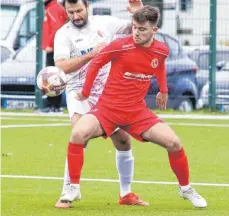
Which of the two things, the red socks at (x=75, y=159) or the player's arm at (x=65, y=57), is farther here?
the player's arm at (x=65, y=57)

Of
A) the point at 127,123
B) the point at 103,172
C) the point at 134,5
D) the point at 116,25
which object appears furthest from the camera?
the point at 103,172

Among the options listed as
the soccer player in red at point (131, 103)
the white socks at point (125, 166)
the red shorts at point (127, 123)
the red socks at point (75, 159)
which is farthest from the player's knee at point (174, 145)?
the red socks at point (75, 159)

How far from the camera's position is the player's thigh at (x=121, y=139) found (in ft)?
35.0

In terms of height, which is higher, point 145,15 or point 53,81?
point 145,15

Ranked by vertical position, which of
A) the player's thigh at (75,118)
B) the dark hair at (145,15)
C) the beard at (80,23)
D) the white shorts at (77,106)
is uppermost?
the dark hair at (145,15)

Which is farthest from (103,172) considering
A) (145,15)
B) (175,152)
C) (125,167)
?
(145,15)

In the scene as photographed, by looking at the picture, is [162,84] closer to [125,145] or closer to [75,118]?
[125,145]

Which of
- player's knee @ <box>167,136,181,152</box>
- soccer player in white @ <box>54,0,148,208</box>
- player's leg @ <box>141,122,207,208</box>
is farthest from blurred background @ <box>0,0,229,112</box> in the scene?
player's knee @ <box>167,136,181,152</box>

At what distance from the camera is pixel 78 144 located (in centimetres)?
1023

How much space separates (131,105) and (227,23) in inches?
488

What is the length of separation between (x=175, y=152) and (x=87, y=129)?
0.84 metres

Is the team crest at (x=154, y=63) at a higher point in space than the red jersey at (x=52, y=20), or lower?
higher

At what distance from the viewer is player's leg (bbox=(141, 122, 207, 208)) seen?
33.6 feet

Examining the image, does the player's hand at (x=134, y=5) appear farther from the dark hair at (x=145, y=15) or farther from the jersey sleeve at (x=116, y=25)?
the dark hair at (x=145, y=15)
